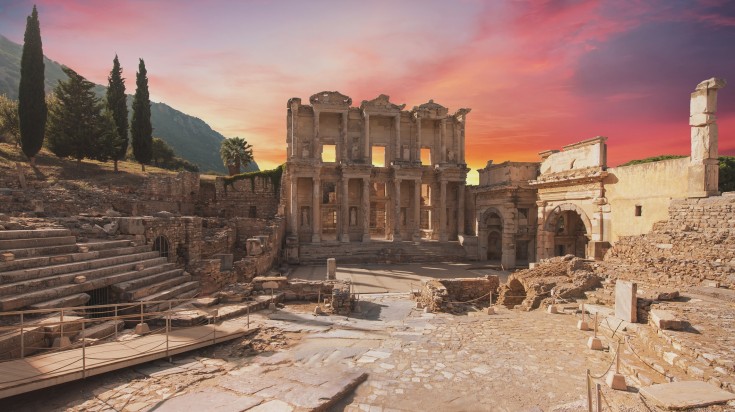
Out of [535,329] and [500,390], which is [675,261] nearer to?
[535,329]

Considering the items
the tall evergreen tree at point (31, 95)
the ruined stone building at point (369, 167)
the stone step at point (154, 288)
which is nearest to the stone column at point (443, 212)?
the ruined stone building at point (369, 167)

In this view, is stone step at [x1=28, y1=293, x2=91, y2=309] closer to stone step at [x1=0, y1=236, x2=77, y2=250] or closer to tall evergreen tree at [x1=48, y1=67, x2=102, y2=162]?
stone step at [x1=0, y1=236, x2=77, y2=250]

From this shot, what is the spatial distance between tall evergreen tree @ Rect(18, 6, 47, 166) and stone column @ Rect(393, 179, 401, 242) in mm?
29659

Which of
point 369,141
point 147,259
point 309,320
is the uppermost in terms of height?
Result: point 369,141

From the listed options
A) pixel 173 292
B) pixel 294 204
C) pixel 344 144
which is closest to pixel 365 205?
pixel 344 144

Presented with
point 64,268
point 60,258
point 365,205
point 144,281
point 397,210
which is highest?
point 365,205

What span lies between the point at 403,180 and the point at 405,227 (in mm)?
4560

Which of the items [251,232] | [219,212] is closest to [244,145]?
[219,212]

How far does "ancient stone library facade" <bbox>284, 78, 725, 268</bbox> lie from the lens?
65.8ft

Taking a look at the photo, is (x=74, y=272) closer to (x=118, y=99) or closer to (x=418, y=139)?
(x=418, y=139)

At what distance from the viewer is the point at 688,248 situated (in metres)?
12.5

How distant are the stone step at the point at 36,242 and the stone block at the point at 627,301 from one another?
17066mm

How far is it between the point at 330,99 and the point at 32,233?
22867 mm

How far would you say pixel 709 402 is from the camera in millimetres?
5055
